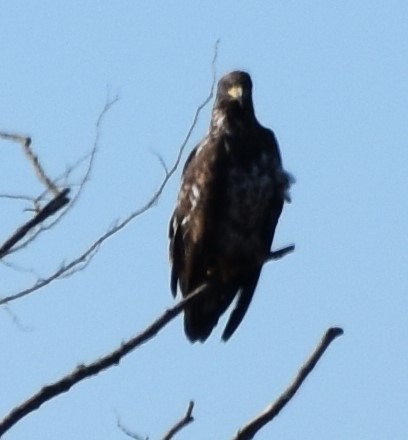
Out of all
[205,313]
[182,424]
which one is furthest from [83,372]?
[205,313]

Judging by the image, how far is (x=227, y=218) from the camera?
19.4 ft

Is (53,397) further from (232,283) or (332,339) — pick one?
(232,283)

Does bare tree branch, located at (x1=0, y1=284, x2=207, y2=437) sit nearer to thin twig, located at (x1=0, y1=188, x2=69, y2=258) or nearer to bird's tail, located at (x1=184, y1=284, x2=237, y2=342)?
thin twig, located at (x1=0, y1=188, x2=69, y2=258)

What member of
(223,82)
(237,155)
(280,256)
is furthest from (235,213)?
(280,256)

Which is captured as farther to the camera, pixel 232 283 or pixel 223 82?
pixel 223 82

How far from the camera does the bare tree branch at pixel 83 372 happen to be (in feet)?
9.91

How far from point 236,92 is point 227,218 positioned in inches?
27.0

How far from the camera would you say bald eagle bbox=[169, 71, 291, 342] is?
5824 millimetres

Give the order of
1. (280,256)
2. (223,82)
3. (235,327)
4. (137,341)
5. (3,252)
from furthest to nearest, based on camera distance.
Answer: (223,82) < (235,327) < (280,256) < (137,341) < (3,252)

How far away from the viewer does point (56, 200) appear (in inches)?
120

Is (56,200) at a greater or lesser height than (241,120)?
lesser

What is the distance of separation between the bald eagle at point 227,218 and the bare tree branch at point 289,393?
2395 millimetres

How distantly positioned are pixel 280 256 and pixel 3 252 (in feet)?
5.46

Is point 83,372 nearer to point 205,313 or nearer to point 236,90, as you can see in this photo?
point 205,313
